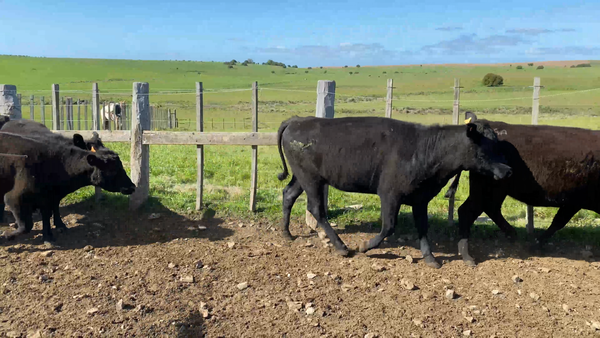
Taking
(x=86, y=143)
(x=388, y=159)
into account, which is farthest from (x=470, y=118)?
(x=86, y=143)

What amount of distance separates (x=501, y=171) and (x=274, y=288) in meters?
3.09

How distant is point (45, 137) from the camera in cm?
712

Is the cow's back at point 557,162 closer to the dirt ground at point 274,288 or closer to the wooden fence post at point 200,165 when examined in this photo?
the dirt ground at point 274,288

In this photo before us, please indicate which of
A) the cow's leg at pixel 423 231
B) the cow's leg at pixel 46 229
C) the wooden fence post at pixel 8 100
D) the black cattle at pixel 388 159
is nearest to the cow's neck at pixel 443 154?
the black cattle at pixel 388 159

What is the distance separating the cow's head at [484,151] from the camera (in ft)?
19.9

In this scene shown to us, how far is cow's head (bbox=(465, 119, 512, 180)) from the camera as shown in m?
6.07

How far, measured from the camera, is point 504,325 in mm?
4590

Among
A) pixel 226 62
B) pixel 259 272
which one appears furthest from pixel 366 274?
pixel 226 62

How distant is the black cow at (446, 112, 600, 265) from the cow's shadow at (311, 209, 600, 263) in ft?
1.42

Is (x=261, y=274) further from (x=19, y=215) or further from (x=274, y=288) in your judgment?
(x=19, y=215)

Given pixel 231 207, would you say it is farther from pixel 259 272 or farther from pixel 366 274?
pixel 366 274

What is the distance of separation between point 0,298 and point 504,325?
4948mm

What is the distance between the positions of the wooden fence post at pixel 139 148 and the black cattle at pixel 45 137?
0.65 metres

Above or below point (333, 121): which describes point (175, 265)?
below
